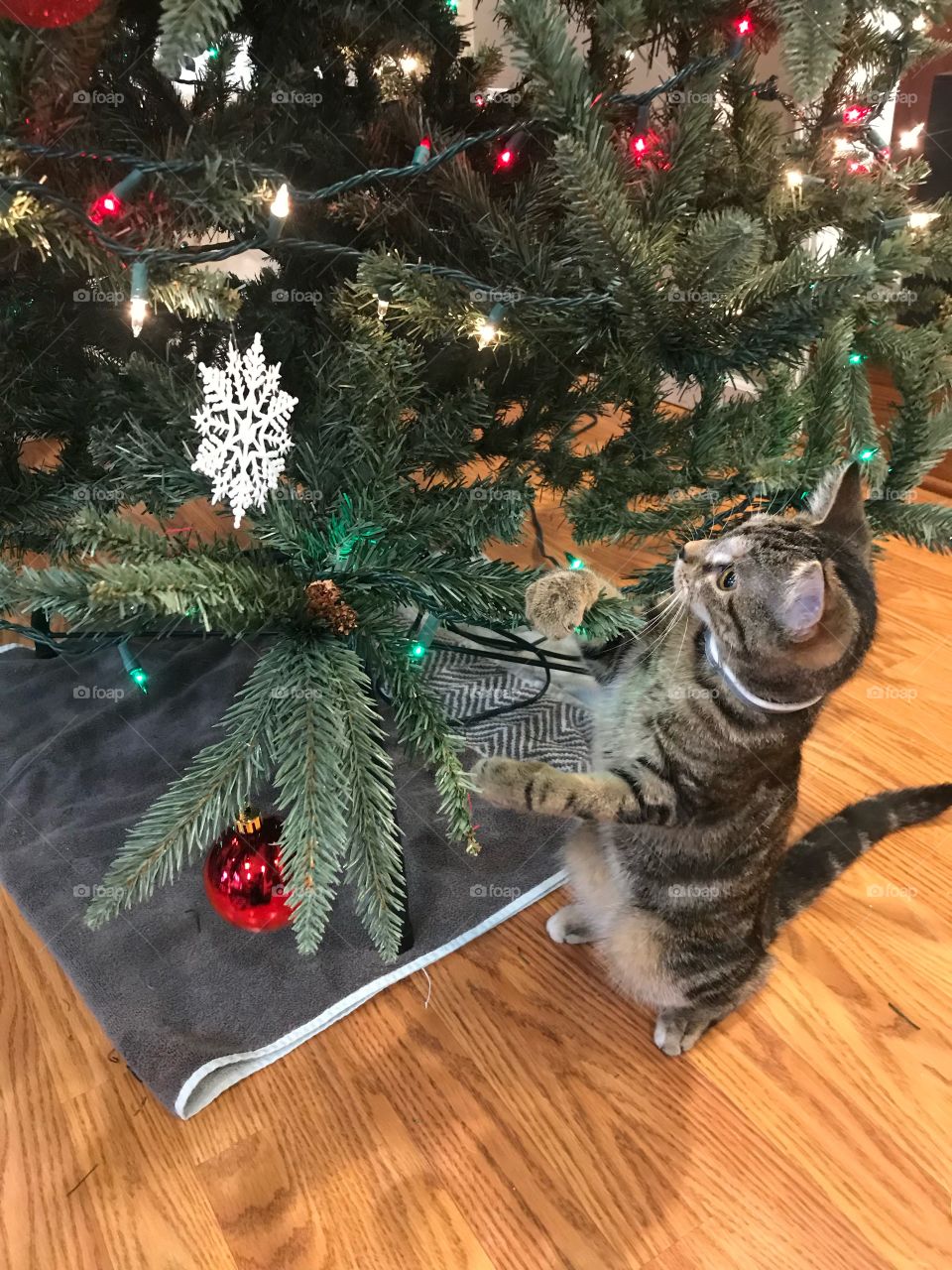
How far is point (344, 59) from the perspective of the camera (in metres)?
0.78

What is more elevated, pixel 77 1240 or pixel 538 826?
pixel 538 826

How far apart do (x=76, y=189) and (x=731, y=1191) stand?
3.16 feet

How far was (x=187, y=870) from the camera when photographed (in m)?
0.90

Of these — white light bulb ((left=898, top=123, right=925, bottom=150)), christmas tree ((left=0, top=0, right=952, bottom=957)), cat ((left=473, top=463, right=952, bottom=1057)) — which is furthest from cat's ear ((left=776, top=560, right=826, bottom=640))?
white light bulb ((left=898, top=123, right=925, bottom=150))

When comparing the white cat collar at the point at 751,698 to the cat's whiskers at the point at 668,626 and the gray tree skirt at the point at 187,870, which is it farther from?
the gray tree skirt at the point at 187,870

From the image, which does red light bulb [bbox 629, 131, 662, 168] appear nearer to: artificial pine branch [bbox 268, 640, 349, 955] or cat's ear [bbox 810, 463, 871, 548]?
cat's ear [bbox 810, 463, 871, 548]

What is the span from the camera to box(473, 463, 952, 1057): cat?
2.02 feet

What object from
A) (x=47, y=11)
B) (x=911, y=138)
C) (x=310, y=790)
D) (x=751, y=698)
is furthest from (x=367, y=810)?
(x=911, y=138)

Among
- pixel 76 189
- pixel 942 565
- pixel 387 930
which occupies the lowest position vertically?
pixel 387 930

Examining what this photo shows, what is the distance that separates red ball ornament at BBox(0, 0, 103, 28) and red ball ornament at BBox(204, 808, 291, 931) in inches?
23.4

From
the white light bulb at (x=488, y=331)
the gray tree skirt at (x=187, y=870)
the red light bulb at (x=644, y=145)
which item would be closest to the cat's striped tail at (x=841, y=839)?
the gray tree skirt at (x=187, y=870)

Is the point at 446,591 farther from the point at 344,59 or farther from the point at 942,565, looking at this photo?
the point at 942,565

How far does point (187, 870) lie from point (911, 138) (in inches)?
72.8

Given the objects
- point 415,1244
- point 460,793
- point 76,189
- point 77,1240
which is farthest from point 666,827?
point 76,189
